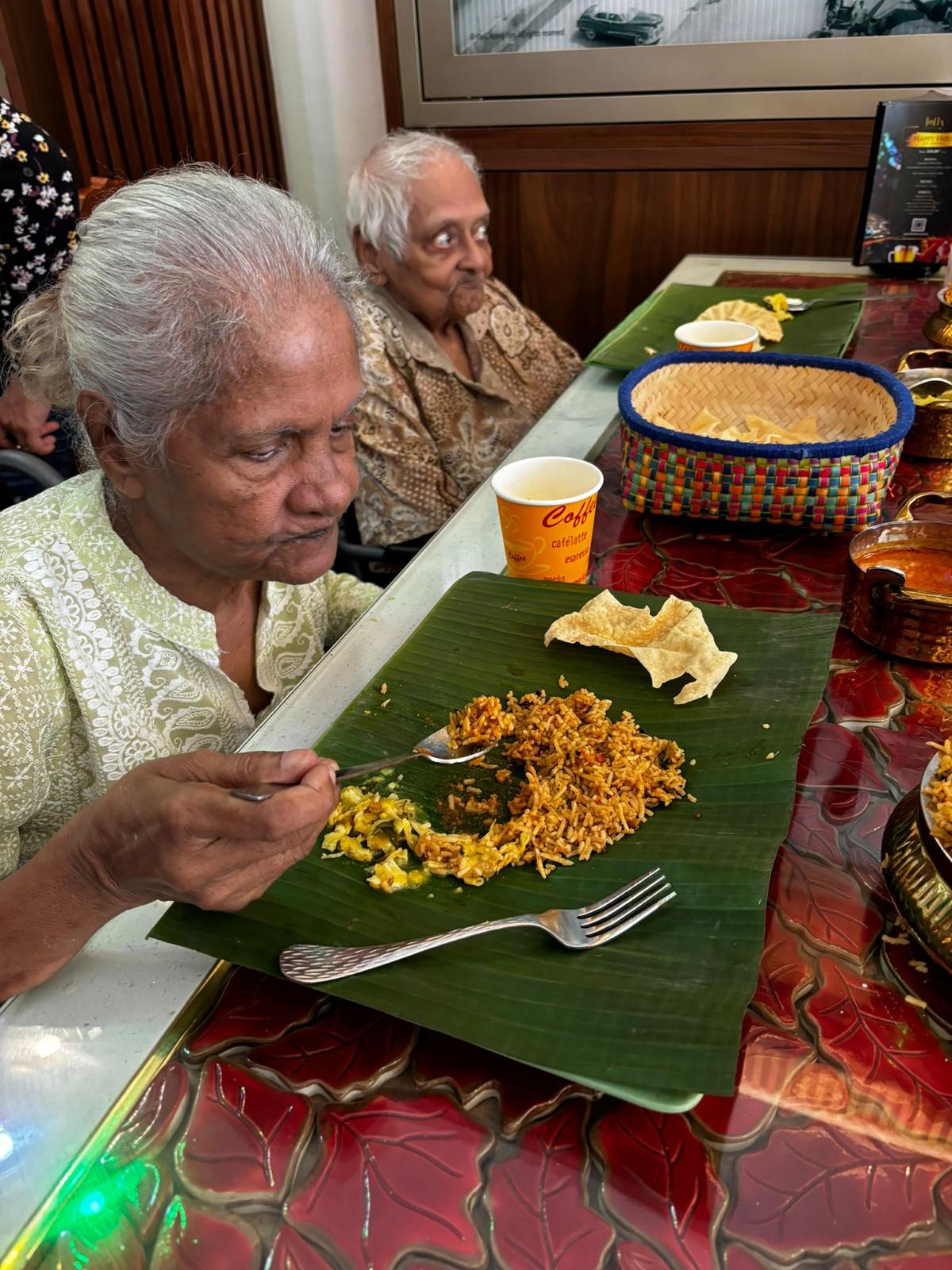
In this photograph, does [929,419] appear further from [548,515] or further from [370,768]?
[370,768]

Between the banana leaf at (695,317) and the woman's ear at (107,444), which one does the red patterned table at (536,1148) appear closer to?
the woman's ear at (107,444)

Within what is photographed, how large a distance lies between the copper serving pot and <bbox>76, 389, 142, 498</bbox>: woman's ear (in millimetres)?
1022

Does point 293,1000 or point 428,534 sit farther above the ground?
point 293,1000

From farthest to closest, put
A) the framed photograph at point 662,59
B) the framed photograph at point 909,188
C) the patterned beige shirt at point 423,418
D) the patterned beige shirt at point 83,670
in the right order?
the framed photograph at point 662,59, the framed photograph at point 909,188, the patterned beige shirt at point 423,418, the patterned beige shirt at point 83,670

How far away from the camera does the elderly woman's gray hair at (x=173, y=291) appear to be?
42.3 inches

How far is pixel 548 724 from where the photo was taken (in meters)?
1.13

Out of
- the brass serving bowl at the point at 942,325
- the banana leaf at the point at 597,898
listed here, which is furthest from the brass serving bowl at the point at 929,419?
the banana leaf at the point at 597,898

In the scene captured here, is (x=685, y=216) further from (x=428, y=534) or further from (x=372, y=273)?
(x=428, y=534)

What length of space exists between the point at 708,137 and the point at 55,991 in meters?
4.02

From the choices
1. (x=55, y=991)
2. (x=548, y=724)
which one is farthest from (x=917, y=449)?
(x=55, y=991)

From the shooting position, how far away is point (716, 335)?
223cm

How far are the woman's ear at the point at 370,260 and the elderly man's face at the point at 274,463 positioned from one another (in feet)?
4.93

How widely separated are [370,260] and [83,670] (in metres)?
1.73

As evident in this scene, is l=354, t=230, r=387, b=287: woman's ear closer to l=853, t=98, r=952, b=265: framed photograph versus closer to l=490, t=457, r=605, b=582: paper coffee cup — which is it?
l=490, t=457, r=605, b=582: paper coffee cup
